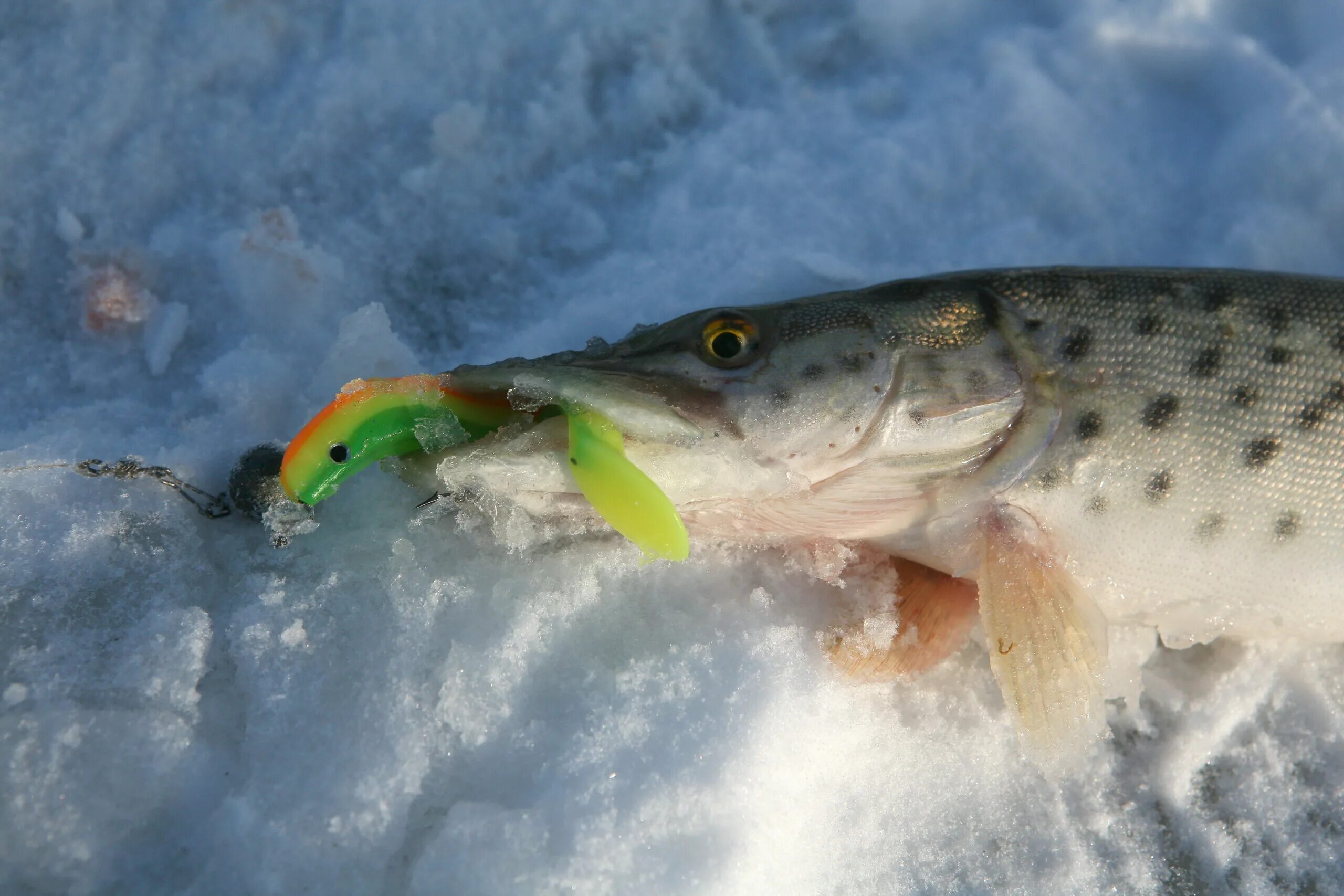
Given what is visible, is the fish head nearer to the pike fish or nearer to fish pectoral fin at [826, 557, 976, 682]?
the pike fish

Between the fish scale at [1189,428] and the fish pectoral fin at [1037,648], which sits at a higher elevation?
the fish scale at [1189,428]

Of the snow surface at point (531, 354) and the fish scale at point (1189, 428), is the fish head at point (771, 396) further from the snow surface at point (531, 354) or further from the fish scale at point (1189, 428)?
the snow surface at point (531, 354)

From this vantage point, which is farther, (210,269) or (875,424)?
(210,269)

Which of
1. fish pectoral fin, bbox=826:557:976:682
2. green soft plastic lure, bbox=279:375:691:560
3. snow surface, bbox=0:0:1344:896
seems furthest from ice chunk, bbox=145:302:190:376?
fish pectoral fin, bbox=826:557:976:682

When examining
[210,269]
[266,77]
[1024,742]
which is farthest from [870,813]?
[266,77]

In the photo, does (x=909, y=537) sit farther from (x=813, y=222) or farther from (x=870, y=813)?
(x=813, y=222)

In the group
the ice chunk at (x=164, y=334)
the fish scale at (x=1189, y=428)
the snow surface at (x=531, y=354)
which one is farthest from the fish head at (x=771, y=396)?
the ice chunk at (x=164, y=334)

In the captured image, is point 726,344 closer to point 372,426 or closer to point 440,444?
point 440,444

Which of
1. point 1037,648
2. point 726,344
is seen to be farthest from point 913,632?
point 726,344
